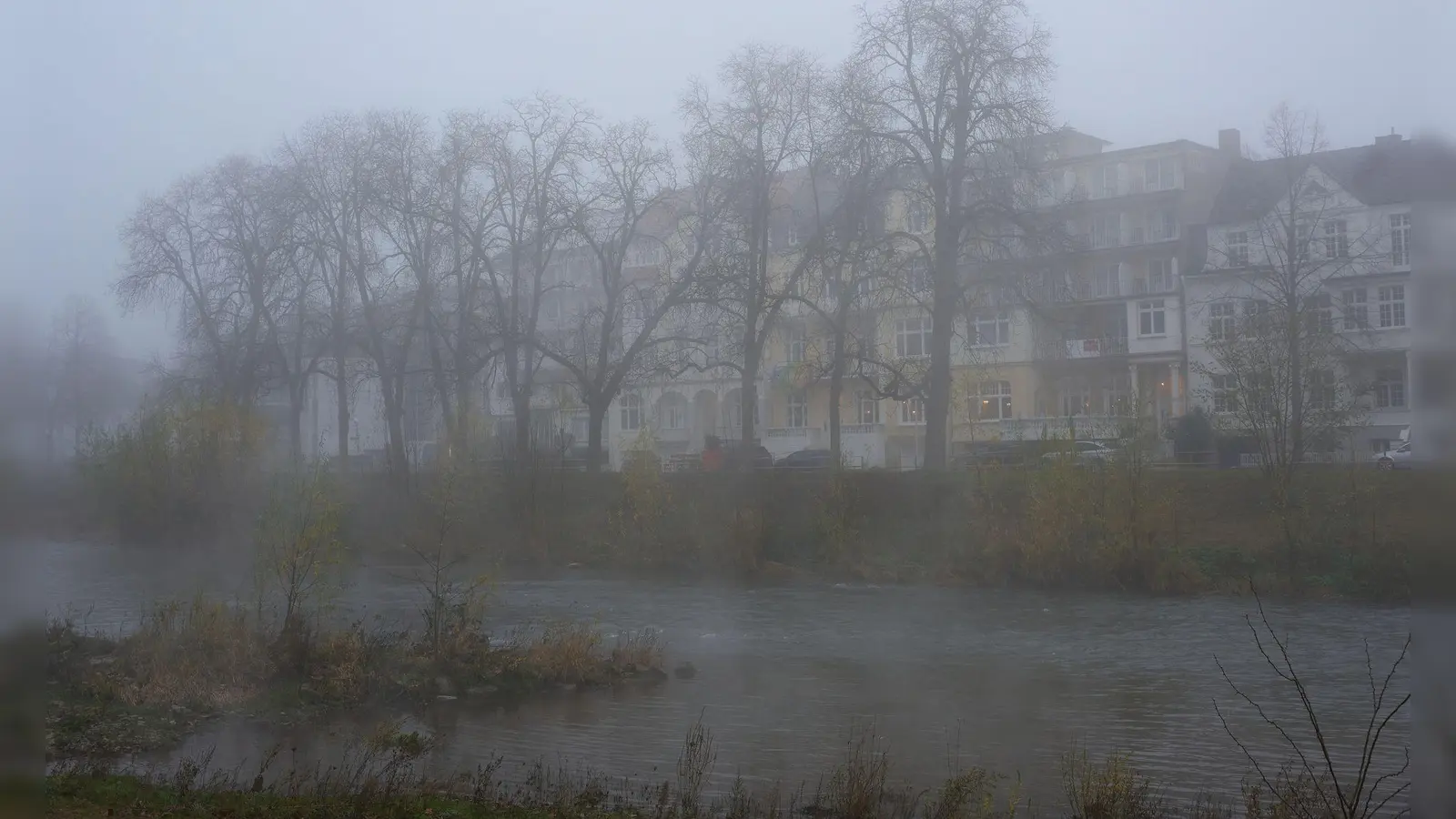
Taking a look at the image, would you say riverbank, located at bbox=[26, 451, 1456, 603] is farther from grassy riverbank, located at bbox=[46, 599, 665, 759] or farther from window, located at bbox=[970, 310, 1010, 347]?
grassy riverbank, located at bbox=[46, 599, 665, 759]

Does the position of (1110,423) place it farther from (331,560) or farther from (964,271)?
(331,560)

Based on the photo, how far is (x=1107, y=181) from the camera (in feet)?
227

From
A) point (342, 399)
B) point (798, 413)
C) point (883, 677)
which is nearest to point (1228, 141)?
point (798, 413)

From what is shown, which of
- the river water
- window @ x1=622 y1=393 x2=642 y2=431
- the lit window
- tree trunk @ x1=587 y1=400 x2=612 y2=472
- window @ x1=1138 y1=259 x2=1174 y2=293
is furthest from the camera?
window @ x1=622 y1=393 x2=642 y2=431

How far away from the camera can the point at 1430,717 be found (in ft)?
17.7

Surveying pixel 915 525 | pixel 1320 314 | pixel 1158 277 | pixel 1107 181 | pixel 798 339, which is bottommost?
pixel 915 525

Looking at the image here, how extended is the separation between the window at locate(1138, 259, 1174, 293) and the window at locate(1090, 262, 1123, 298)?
4.35 ft

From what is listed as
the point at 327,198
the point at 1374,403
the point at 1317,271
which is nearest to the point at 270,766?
the point at 1374,403

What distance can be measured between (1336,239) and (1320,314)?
2270 millimetres

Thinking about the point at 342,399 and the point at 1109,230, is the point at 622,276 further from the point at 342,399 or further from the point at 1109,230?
the point at 1109,230

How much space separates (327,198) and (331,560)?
3354 centimetres

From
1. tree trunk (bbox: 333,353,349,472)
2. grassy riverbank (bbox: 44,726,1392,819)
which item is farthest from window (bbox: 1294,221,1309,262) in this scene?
tree trunk (bbox: 333,353,349,472)

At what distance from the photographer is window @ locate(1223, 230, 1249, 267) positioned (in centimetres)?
4491

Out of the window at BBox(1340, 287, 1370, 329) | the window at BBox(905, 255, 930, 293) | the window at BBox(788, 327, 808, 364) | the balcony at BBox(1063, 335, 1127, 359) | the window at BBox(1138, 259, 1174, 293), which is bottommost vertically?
the window at BBox(1340, 287, 1370, 329)
